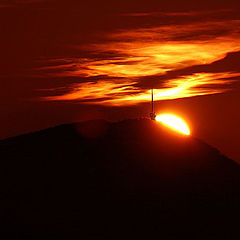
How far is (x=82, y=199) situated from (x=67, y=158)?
7.23 meters

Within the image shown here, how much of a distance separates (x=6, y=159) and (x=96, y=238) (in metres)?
15.8

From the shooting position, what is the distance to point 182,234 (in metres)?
45.1

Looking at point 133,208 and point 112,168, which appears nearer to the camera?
point 133,208

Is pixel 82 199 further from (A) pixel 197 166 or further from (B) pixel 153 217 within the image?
(A) pixel 197 166

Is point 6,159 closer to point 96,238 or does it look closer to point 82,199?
point 82,199

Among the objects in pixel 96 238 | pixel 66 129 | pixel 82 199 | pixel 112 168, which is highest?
pixel 66 129

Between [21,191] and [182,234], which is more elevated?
[21,191]

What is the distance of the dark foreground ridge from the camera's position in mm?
44438

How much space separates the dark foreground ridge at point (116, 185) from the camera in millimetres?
44438

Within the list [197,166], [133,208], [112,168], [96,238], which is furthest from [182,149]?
[96,238]

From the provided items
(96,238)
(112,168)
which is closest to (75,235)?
Result: (96,238)

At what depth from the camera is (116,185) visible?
50281 mm

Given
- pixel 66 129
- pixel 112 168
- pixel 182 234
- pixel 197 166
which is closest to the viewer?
pixel 182 234

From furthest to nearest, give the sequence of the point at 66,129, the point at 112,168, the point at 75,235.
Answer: the point at 66,129, the point at 112,168, the point at 75,235
